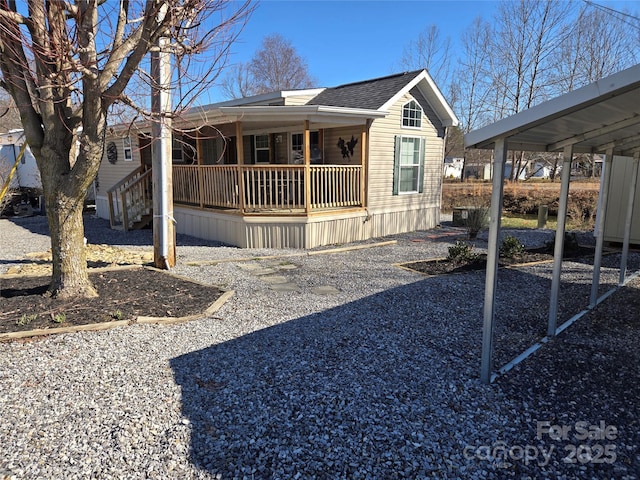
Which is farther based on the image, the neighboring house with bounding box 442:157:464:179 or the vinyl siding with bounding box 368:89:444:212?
the neighboring house with bounding box 442:157:464:179

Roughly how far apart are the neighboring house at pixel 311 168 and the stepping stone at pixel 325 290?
3.20m

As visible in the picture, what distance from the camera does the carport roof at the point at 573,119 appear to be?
2.50m

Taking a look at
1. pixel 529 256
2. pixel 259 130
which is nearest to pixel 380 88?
pixel 259 130

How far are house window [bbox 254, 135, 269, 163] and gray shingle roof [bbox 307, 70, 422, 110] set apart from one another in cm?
182

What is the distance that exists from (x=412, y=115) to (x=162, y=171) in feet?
24.6

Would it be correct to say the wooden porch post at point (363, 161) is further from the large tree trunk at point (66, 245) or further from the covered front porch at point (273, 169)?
the large tree trunk at point (66, 245)

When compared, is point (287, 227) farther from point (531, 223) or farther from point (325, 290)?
point (531, 223)

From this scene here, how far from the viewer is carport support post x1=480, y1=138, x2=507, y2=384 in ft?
10.2


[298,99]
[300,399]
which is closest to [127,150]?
[298,99]

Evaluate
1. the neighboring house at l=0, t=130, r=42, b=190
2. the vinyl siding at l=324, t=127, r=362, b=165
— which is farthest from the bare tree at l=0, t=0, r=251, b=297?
the neighboring house at l=0, t=130, r=42, b=190

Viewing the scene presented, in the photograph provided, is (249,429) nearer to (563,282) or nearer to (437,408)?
(437,408)

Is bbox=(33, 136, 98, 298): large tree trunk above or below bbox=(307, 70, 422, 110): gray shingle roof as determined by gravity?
below

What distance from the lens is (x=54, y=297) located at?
4938mm

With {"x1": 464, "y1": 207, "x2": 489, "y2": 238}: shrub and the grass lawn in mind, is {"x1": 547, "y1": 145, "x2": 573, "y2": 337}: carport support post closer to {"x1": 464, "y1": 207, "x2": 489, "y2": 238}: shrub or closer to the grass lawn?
{"x1": 464, "y1": 207, "x2": 489, "y2": 238}: shrub
